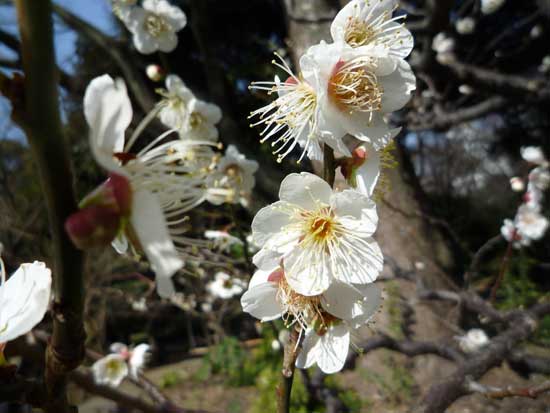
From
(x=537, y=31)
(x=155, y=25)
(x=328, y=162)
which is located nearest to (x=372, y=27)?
(x=328, y=162)

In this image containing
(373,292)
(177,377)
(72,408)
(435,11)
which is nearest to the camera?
(72,408)

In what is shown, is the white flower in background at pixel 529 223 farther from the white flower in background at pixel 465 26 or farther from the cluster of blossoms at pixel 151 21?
the cluster of blossoms at pixel 151 21

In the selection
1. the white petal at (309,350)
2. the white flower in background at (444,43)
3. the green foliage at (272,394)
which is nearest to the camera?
the white petal at (309,350)

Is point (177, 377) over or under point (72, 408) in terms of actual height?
under

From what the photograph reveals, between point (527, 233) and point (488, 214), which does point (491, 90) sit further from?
point (488, 214)

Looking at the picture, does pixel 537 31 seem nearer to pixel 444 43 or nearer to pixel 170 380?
pixel 444 43

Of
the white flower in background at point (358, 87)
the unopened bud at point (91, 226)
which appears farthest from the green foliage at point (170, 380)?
the unopened bud at point (91, 226)

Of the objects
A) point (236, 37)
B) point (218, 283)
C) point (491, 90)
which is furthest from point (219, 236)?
point (236, 37)
